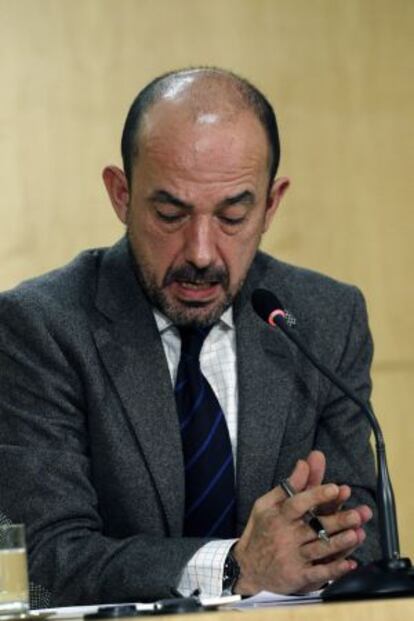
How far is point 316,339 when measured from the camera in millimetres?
2766

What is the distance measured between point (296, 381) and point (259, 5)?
1.21 m

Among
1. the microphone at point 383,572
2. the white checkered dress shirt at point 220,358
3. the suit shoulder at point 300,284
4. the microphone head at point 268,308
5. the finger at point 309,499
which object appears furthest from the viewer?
the suit shoulder at point 300,284

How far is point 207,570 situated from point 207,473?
1.25ft

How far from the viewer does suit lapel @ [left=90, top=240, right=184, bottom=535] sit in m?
2.58

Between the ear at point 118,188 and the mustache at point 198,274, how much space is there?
18 centimetres

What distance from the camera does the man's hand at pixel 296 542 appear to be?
2209 mm

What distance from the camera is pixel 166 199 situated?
2543 mm

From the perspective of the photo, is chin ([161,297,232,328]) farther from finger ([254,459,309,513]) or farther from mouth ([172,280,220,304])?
finger ([254,459,309,513])

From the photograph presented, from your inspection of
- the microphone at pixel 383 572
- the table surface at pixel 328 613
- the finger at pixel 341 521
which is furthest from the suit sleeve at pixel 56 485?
the table surface at pixel 328 613

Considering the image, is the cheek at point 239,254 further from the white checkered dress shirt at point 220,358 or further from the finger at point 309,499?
the finger at point 309,499

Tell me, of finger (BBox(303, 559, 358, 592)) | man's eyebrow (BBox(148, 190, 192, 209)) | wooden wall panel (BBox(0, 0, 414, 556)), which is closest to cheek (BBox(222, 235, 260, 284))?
man's eyebrow (BBox(148, 190, 192, 209))

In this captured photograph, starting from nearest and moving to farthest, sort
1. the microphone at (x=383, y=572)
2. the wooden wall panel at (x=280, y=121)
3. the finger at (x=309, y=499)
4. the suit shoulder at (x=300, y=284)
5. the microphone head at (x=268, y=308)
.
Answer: the microphone at (x=383, y=572), the finger at (x=309, y=499), the microphone head at (x=268, y=308), the suit shoulder at (x=300, y=284), the wooden wall panel at (x=280, y=121)

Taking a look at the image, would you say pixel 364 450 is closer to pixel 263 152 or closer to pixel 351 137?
pixel 263 152

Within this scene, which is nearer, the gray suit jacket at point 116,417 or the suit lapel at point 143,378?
the gray suit jacket at point 116,417
